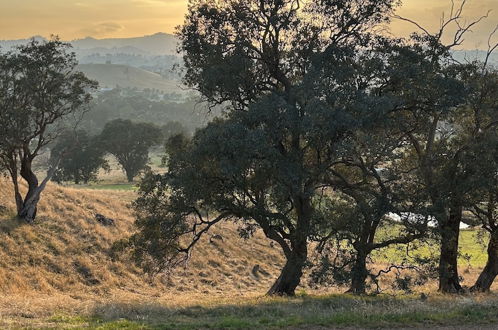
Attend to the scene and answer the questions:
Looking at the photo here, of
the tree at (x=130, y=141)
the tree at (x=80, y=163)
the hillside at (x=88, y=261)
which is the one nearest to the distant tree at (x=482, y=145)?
the hillside at (x=88, y=261)

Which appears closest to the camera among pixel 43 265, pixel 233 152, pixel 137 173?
pixel 233 152

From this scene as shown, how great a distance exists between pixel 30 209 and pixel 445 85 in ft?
88.2

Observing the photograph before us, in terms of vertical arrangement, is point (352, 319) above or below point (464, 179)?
below

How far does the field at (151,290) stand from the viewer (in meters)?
14.3

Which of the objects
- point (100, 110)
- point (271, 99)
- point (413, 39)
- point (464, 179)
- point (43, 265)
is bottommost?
point (43, 265)

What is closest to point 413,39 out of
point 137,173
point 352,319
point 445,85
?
point 445,85

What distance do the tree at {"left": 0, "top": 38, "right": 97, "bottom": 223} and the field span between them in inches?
151

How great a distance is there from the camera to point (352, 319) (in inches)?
555

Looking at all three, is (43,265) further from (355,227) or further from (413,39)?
(413,39)

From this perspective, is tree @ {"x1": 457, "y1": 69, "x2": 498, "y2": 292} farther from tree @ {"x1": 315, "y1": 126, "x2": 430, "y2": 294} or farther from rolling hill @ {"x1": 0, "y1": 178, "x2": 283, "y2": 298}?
rolling hill @ {"x1": 0, "y1": 178, "x2": 283, "y2": 298}

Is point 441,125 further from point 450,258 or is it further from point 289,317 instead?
point 289,317

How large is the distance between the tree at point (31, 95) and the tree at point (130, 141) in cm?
5101

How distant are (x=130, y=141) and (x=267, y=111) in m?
68.2

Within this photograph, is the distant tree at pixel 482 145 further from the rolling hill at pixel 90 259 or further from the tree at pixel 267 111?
the rolling hill at pixel 90 259
